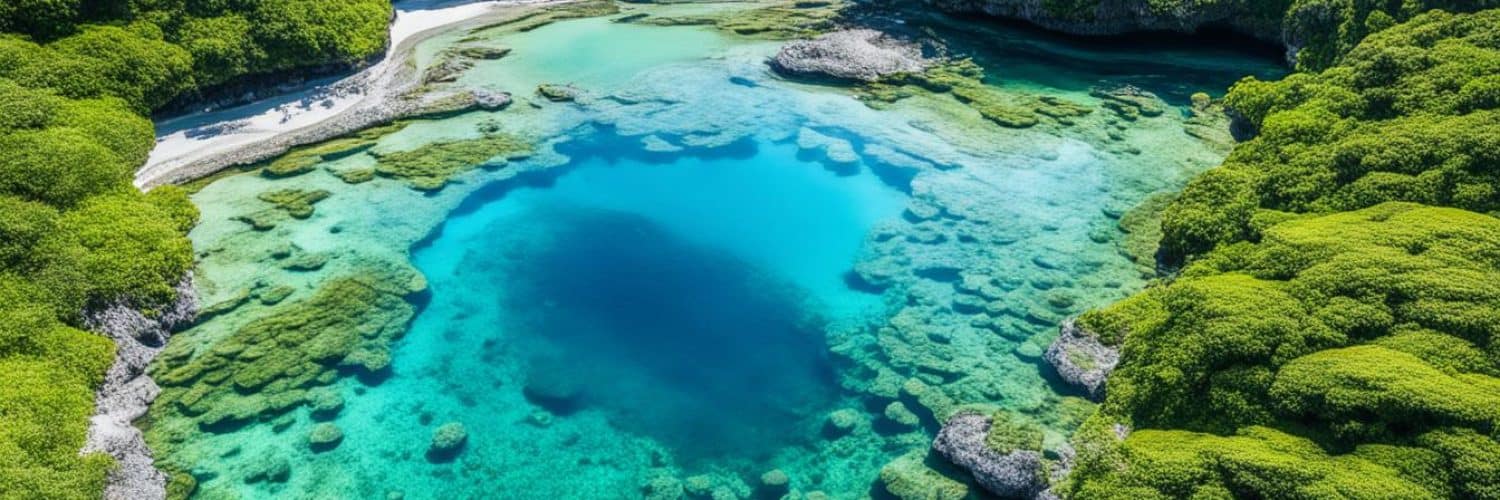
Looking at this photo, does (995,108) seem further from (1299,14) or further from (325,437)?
(325,437)

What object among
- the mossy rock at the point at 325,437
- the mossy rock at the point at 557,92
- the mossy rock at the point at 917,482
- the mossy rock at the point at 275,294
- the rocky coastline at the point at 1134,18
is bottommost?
the mossy rock at the point at 917,482

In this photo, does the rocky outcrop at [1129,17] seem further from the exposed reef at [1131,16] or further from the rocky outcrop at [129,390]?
the rocky outcrop at [129,390]

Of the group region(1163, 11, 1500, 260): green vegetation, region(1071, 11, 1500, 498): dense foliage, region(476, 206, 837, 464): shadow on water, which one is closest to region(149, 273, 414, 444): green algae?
region(476, 206, 837, 464): shadow on water

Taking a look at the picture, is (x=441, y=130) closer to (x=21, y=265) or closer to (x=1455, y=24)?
(x=21, y=265)

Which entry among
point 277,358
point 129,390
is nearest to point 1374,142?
point 277,358

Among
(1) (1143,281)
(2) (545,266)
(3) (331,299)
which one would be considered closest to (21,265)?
(3) (331,299)

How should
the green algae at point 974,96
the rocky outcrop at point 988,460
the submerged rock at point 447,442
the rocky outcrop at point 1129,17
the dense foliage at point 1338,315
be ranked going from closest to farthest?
the dense foliage at point 1338,315 < the rocky outcrop at point 988,460 < the submerged rock at point 447,442 < the green algae at point 974,96 < the rocky outcrop at point 1129,17

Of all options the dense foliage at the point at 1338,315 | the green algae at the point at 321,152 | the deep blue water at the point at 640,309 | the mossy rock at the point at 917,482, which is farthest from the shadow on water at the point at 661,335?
the green algae at the point at 321,152
